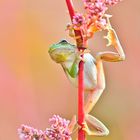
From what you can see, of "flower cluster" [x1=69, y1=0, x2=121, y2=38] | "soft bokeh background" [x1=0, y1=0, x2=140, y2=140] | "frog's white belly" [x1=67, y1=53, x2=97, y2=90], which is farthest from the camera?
"soft bokeh background" [x1=0, y1=0, x2=140, y2=140]

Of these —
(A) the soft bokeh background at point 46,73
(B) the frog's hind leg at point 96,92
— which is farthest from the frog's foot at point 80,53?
(A) the soft bokeh background at point 46,73

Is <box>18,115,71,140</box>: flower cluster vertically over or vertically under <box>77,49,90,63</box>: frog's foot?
under

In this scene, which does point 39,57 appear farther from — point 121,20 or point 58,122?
point 58,122

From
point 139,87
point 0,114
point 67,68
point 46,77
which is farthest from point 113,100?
point 67,68

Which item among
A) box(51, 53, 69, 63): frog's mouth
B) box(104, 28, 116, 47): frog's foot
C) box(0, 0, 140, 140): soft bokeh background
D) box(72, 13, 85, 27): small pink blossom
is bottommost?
box(0, 0, 140, 140): soft bokeh background

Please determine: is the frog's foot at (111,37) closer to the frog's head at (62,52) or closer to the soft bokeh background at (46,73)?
the frog's head at (62,52)

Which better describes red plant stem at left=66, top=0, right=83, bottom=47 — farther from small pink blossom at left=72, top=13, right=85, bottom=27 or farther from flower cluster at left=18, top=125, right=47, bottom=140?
flower cluster at left=18, top=125, right=47, bottom=140

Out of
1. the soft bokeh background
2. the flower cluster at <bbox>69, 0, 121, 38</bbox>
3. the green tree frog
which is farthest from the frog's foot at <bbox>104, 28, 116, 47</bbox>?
the soft bokeh background
